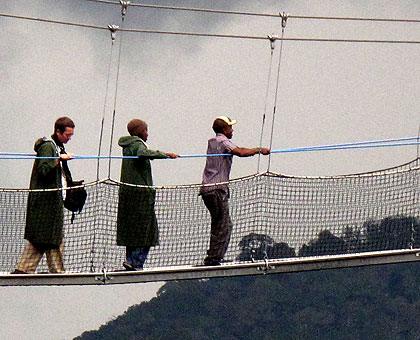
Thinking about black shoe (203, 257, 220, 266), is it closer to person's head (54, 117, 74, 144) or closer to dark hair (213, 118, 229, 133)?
dark hair (213, 118, 229, 133)

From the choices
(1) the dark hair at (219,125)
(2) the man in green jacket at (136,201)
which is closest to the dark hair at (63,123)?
(2) the man in green jacket at (136,201)

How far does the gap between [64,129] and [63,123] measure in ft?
0.27

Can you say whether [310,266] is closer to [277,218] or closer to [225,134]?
[277,218]

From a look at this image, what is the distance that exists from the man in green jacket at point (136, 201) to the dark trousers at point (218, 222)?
1.90ft

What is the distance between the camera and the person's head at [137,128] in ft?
46.5

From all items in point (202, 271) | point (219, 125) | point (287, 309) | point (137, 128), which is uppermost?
point (219, 125)

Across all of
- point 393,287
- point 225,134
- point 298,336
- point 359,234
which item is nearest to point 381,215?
point 359,234

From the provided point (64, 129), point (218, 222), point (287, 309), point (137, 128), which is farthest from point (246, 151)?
point (287, 309)

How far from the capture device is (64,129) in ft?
46.5

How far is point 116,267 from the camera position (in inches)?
572

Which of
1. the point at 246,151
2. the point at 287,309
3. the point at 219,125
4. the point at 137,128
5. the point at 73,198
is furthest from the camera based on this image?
the point at 287,309

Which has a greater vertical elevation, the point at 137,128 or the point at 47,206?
the point at 137,128

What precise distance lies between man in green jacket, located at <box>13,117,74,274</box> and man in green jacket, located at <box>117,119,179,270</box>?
621mm

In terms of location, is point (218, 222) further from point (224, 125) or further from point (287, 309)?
point (287, 309)
